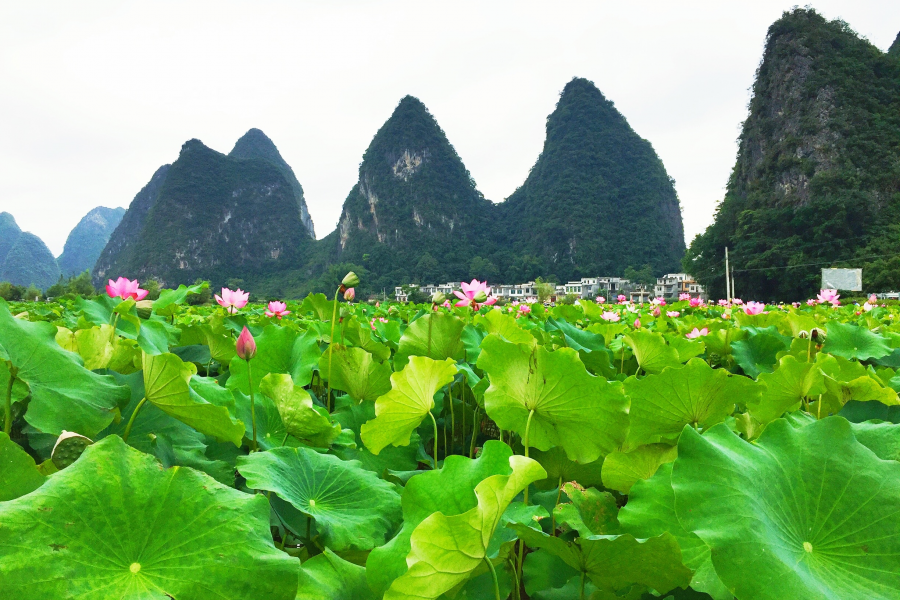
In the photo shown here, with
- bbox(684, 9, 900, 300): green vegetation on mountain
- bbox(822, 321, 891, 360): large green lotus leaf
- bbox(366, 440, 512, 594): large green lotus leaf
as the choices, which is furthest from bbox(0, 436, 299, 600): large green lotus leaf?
bbox(684, 9, 900, 300): green vegetation on mountain

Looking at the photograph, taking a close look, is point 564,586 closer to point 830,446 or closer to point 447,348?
point 830,446

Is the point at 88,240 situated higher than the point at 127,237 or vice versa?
the point at 88,240

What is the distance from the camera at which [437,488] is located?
0.41 m

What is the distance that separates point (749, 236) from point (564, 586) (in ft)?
97.0

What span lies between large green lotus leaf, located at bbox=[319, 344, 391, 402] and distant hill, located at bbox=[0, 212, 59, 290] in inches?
3294

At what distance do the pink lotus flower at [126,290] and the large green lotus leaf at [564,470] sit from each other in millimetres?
974

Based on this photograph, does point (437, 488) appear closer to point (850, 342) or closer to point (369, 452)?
point (369, 452)

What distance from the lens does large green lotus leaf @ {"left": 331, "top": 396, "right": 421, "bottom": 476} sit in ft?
2.15

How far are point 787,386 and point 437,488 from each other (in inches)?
22.1

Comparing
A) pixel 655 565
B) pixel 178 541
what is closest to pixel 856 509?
pixel 655 565

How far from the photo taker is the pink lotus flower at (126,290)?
Result: 1145 millimetres

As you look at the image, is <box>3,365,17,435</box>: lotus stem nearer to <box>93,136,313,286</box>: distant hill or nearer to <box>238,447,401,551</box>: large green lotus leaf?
<box>238,447,401,551</box>: large green lotus leaf

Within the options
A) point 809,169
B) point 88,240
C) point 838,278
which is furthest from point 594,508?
point 88,240

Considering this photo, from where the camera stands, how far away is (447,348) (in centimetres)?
94
